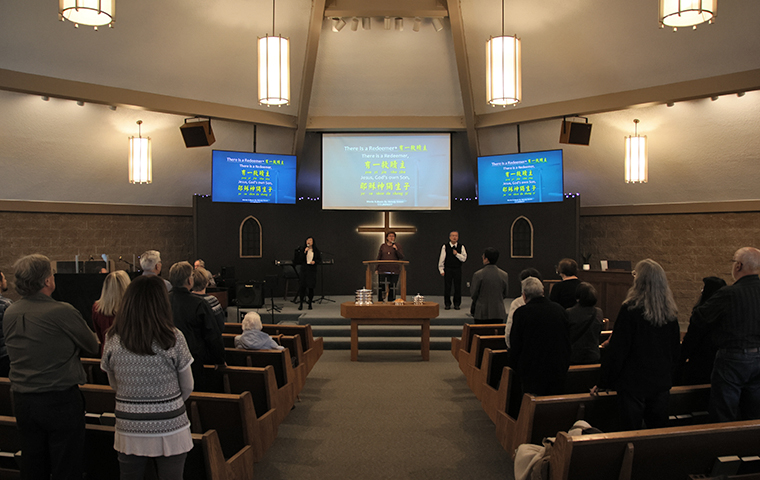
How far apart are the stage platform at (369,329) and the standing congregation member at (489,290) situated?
63.6 inches

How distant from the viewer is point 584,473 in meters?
2.33

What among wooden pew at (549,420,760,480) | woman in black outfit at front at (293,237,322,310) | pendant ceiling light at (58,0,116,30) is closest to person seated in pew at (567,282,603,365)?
wooden pew at (549,420,760,480)

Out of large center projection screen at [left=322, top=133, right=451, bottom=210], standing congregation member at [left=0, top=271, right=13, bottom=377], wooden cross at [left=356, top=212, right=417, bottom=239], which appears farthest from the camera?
wooden cross at [left=356, top=212, right=417, bottom=239]

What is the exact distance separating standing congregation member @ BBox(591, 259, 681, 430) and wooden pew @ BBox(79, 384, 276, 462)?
2041 mm

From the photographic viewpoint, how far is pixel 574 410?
311cm

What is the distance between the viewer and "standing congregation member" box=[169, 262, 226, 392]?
3.27 meters

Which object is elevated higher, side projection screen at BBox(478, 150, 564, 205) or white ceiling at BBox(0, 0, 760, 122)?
white ceiling at BBox(0, 0, 760, 122)

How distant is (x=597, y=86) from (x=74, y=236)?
Result: 9.02 meters

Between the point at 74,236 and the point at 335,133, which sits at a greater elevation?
the point at 335,133

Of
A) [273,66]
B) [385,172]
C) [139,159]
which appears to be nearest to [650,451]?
[273,66]

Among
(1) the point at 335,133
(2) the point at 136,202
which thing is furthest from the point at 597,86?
(2) the point at 136,202

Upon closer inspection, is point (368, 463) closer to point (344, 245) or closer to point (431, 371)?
point (431, 371)

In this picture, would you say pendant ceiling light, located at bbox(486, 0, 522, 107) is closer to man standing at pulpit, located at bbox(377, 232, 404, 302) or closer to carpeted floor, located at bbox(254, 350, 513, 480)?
carpeted floor, located at bbox(254, 350, 513, 480)

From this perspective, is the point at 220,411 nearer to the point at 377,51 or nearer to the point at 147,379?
the point at 147,379
